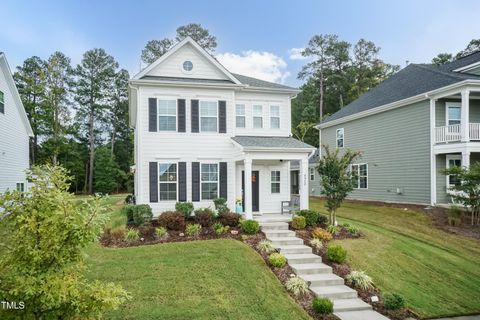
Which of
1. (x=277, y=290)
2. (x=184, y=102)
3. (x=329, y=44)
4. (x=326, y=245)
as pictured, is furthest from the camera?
(x=329, y=44)

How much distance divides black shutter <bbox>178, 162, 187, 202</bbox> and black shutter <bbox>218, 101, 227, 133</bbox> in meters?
2.33

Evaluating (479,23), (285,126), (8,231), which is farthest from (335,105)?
(8,231)

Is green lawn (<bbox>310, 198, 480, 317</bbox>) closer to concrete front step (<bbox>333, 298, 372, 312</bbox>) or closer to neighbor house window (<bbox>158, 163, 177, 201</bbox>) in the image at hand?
concrete front step (<bbox>333, 298, 372, 312</bbox>)

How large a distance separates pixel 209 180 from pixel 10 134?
40.7 feet

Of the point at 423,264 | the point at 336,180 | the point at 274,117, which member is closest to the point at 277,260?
the point at 336,180

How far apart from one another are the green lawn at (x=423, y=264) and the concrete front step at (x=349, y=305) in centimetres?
100

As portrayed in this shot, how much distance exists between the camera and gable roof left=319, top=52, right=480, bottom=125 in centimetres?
1677

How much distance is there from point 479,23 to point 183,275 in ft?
83.6

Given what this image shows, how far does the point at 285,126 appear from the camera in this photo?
1538cm

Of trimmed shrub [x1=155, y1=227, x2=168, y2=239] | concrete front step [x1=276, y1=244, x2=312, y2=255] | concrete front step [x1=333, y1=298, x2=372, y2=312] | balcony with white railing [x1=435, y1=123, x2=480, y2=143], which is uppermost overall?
balcony with white railing [x1=435, y1=123, x2=480, y2=143]

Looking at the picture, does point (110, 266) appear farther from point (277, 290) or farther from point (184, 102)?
point (184, 102)

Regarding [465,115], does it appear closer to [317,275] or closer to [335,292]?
[317,275]

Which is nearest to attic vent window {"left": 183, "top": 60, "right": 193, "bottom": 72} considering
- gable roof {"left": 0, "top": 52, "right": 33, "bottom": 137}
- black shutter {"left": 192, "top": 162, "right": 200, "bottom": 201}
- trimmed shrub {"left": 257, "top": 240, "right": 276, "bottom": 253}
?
black shutter {"left": 192, "top": 162, "right": 200, "bottom": 201}

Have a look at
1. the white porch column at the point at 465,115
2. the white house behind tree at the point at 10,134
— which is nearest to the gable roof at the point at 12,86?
the white house behind tree at the point at 10,134
